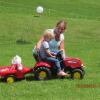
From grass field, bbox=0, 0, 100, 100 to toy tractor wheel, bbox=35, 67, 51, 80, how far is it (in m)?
0.27

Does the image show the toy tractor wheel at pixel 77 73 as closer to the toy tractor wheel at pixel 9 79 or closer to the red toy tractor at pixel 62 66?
the red toy tractor at pixel 62 66

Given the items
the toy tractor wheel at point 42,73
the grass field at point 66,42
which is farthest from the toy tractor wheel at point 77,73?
the toy tractor wheel at point 42,73

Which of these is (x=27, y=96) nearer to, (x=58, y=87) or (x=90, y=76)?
(x=58, y=87)

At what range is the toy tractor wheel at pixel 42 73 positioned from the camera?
11812 mm

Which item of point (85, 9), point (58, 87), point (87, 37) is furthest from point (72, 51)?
point (85, 9)

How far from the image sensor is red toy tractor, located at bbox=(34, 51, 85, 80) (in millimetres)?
11828

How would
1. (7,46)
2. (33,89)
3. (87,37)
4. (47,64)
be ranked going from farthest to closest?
(87,37) < (7,46) < (47,64) < (33,89)

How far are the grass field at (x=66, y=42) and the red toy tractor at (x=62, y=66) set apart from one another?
0.30 metres

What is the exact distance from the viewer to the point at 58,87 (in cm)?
1078

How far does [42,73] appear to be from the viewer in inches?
466

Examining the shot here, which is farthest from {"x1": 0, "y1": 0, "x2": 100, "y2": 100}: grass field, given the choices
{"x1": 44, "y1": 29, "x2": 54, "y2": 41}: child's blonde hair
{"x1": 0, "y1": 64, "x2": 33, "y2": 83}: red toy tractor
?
{"x1": 44, "y1": 29, "x2": 54, "y2": 41}: child's blonde hair

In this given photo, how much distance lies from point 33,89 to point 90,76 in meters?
2.61

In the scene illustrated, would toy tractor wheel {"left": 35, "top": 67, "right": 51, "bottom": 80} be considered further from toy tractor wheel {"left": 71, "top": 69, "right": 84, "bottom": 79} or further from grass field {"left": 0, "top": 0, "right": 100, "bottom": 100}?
toy tractor wheel {"left": 71, "top": 69, "right": 84, "bottom": 79}

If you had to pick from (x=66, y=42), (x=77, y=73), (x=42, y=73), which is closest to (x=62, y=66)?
(x=77, y=73)
